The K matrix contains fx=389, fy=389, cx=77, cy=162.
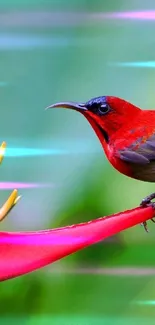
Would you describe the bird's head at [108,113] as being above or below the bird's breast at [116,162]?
above

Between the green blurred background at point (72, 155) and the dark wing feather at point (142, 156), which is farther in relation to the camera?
the green blurred background at point (72, 155)

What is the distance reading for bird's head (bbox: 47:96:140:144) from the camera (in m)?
0.78

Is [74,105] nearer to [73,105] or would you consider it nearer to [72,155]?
[73,105]

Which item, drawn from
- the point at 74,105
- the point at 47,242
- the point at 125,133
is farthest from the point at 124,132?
the point at 47,242

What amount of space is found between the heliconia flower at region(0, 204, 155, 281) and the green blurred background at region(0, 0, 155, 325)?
0.30 ft

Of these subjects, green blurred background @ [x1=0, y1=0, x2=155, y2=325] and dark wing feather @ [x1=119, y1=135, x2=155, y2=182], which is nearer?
dark wing feather @ [x1=119, y1=135, x2=155, y2=182]

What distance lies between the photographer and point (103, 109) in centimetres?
78

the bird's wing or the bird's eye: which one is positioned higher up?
the bird's eye

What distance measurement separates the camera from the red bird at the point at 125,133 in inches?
29.5

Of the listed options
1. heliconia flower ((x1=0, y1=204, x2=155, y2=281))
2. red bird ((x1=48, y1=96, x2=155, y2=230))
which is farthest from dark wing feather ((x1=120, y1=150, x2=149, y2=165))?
heliconia flower ((x1=0, y1=204, x2=155, y2=281))

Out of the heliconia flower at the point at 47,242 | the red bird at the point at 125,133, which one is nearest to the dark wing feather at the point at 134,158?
the red bird at the point at 125,133

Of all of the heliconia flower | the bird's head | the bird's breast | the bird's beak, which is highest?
the bird's beak

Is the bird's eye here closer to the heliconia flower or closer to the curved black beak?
the curved black beak

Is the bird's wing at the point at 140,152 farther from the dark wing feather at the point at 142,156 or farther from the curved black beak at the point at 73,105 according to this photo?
the curved black beak at the point at 73,105
